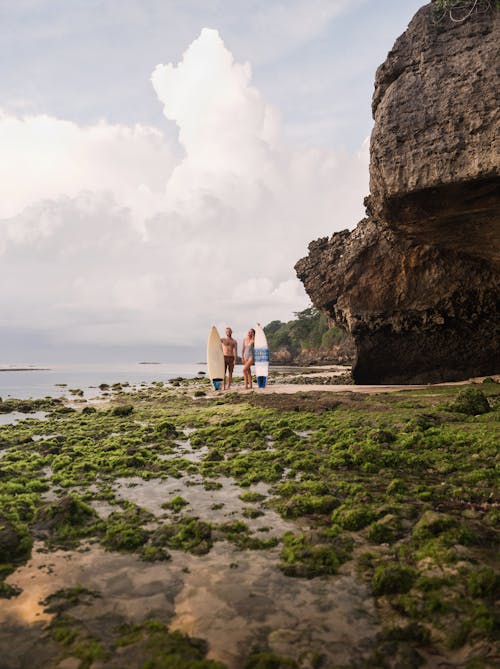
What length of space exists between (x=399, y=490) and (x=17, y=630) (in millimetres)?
4598

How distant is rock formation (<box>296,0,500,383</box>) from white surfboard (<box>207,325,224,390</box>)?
19.3ft

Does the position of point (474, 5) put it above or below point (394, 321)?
above

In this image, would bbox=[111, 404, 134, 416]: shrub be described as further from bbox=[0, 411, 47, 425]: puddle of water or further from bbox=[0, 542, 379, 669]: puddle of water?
bbox=[0, 542, 379, 669]: puddle of water

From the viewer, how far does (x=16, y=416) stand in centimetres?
1611

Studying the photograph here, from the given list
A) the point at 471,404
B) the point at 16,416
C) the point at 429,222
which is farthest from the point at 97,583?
the point at 16,416


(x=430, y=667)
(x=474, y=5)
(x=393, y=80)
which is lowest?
(x=430, y=667)

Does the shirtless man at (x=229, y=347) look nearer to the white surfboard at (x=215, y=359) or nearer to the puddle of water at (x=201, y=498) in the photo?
the white surfboard at (x=215, y=359)

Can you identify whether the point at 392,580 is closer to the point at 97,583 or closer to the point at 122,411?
the point at 97,583

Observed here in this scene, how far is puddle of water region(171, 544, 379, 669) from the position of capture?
3123 millimetres

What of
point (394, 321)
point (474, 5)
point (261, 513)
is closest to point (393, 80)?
point (474, 5)

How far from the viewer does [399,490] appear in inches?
238

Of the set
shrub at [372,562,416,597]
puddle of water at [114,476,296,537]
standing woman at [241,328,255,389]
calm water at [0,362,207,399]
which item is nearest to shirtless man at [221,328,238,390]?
standing woman at [241,328,255,389]

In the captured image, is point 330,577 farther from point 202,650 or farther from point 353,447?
point 353,447

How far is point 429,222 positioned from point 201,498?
35.7 ft
